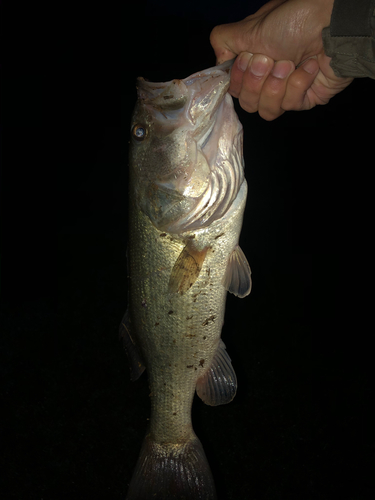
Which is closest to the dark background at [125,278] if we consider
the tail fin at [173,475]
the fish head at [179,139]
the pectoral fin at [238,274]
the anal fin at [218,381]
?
the tail fin at [173,475]

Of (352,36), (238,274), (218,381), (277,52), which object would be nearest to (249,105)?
(277,52)

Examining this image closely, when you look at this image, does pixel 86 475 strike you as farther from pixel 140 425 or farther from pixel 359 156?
pixel 359 156

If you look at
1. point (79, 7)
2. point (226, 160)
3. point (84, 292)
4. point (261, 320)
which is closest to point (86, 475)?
point (84, 292)

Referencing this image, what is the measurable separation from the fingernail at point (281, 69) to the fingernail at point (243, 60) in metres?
0.14

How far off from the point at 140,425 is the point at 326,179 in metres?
4.99

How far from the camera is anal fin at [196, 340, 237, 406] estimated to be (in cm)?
155

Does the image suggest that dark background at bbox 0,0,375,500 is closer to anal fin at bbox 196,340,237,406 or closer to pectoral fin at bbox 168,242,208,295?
anal fin at bbox 196,340,237,406

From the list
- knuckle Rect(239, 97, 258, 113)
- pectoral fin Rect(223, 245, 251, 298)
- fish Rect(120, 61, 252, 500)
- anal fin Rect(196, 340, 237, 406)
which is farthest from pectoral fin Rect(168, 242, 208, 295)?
knuckle Rect(239, 97, 258, 113)

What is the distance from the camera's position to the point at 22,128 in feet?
21.7

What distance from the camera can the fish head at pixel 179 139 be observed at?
122 cm

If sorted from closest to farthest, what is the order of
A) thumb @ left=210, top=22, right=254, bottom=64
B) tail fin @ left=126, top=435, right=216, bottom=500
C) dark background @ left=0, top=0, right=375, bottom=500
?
thumb @ left=210, top=22, right=254, bottom=64 < tail fin @ left=126, top=435, right=216, bottom=500 < dark background @ left=0, top=0, right=375, bottom=500

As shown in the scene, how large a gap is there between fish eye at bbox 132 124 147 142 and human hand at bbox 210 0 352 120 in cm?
60

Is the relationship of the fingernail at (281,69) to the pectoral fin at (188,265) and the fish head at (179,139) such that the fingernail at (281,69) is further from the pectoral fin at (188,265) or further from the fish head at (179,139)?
the pectoral fin at (188,265)

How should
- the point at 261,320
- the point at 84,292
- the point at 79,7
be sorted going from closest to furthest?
the point at 261,320, the point at 84,292, the point at 79,7
